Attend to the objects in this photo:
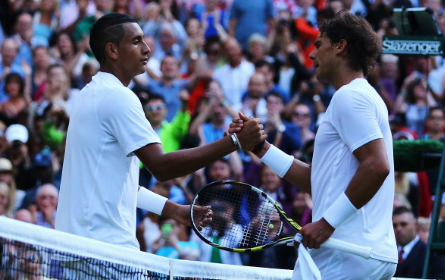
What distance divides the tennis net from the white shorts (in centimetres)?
85

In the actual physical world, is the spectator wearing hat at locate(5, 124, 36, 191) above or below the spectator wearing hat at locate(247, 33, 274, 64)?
below

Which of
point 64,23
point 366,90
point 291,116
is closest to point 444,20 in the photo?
point 291,116

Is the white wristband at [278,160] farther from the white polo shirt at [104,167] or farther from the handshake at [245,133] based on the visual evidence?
the white polo shirt at [104,167]

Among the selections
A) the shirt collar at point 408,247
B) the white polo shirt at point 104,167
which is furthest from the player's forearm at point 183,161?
the shirt collar at point 408,247

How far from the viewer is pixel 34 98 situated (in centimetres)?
1266

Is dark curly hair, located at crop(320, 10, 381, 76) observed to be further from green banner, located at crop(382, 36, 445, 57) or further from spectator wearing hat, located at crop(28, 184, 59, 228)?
spectator wearing hat, located at crop(28, 184, 59, 228)

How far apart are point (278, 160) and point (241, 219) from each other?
430 millimetres

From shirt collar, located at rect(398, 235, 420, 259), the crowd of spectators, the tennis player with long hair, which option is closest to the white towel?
the tennis player with long hair

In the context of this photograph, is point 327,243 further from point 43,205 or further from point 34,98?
point 34,98

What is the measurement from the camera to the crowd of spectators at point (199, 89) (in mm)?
10234

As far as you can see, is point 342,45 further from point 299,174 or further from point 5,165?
point 5,165

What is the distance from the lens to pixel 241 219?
5516mm

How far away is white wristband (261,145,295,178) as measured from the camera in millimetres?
5492

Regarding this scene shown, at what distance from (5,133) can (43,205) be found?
6.02 ft
